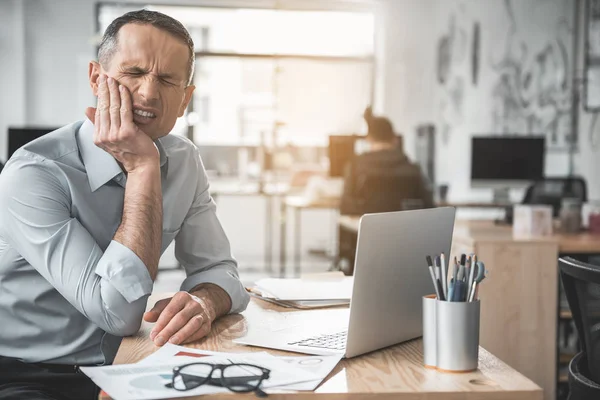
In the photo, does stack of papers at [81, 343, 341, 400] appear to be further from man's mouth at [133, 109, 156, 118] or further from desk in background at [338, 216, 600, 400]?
desk in background at [338, 216, 600, 400]

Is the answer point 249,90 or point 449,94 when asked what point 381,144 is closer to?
point 449,94

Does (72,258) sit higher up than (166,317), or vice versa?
(72,258)

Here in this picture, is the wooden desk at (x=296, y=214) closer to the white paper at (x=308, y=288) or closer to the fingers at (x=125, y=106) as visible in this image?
the white paper at (x=308, y=288)

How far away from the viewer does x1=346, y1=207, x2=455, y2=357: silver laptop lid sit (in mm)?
1128

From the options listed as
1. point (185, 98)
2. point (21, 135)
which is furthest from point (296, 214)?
point (185, 98)

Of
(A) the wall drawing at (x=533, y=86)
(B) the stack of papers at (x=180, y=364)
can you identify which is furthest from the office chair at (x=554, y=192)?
(B) the stack of papers at (x=180, y=364)

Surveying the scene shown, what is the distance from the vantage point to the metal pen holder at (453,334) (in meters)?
1.08

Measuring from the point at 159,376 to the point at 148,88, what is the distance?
700 millimetres

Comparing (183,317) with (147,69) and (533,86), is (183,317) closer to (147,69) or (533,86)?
(147,69)

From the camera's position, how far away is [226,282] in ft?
5.07

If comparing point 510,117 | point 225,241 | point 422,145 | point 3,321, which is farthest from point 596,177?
point 3,321

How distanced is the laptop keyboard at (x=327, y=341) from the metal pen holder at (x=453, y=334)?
177 millimetres

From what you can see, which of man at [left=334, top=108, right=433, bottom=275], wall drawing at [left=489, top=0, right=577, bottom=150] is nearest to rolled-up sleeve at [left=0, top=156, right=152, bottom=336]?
man at [left=334, top=108, right=433, bottom=275]

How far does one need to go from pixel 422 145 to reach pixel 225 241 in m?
5.87
